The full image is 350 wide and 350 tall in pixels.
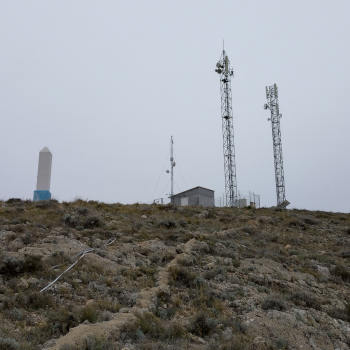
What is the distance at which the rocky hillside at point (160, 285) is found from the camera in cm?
600

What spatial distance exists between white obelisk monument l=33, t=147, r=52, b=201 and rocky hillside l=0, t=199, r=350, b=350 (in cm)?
400

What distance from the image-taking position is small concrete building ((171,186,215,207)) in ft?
88.6

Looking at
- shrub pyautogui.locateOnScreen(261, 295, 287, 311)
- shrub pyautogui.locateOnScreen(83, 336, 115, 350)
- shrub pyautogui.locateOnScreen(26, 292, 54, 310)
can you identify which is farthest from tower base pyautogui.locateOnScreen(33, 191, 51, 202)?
shrub pyautogui.locateOnScreen(83, 336, 115, 350)

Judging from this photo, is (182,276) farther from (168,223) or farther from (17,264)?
(168,223)

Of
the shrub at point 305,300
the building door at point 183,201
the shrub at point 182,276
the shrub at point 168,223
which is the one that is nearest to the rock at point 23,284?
the shrub at point 182,276

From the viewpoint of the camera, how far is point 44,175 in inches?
786

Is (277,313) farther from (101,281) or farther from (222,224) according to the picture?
(222,224)

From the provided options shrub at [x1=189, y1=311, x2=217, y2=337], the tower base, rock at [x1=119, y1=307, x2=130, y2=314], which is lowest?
shrub at [x1=189, y1=311, x2=217, y2=337]

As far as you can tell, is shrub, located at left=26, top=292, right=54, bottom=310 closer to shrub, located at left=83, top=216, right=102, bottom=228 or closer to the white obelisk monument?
shrub, located at left=83, top=216, right=102, bottom=228

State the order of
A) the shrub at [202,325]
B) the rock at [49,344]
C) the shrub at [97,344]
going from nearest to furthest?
the shrub at [97,344] < the rock at [49,344] < the shrub at [202,325]

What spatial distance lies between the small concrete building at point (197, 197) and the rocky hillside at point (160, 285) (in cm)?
1080

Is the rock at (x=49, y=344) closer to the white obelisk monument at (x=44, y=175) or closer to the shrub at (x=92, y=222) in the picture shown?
the shrub at (x=92, y=222)

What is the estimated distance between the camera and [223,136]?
99.1 feet

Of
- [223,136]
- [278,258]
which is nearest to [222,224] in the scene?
[278,258]
